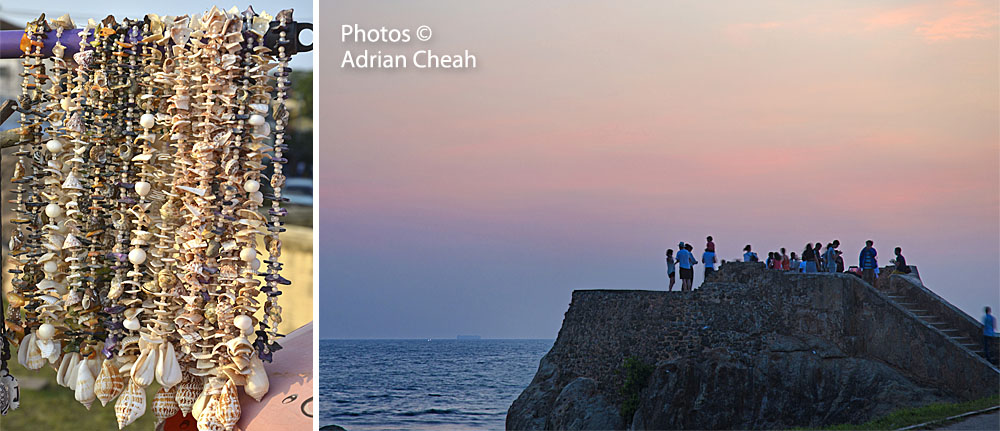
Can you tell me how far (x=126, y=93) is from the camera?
1.93m

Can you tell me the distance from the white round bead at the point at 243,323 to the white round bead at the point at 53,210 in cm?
47

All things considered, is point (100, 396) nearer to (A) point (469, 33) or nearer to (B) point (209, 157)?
(B) point (209, 157)

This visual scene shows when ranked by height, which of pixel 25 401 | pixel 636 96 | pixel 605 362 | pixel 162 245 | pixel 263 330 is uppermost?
pixel 636 96

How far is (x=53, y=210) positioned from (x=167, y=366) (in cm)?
42

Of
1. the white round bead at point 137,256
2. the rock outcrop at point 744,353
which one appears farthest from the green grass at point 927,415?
the white round bead at point 137,256

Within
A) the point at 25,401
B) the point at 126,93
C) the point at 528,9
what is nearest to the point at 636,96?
the point at 528,9

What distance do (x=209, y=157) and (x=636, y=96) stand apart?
1104 cm

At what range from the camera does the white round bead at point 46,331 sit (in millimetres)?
1937

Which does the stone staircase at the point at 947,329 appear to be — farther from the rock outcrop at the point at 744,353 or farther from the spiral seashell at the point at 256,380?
the spiral seashell at the point at 256,380

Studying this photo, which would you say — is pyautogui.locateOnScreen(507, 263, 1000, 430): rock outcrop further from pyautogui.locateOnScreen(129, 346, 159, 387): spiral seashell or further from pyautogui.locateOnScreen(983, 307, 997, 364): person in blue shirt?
pyautogui.locateOnScreen(129, 346, 159, 387): spiral seashell

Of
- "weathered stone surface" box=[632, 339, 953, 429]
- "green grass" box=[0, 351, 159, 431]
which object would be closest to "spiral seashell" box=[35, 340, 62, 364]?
"green grass" box=[0, 351, 159, 431]

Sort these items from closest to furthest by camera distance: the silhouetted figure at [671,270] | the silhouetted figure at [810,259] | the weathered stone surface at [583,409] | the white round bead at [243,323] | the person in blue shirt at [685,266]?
the white round bead at [243,323]
the person in blue shirt at [685,266]
the silhouetted figure at [810,259]
the silhouetted figure at [671,270]
the weathered stone surface at [583,409]

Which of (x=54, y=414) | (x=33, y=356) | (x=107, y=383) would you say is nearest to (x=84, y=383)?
(x=107, y=383)

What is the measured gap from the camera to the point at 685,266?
25.6ft
